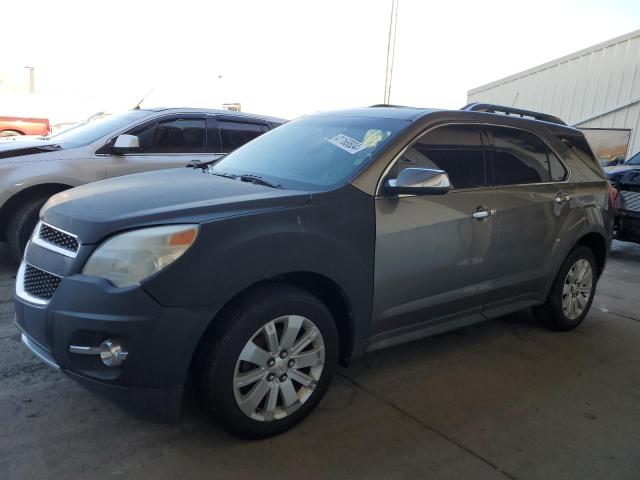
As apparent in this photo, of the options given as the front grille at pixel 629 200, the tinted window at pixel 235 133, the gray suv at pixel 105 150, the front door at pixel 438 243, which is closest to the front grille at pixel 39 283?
the front door at pixel 438 243

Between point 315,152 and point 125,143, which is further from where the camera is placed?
point 125,143

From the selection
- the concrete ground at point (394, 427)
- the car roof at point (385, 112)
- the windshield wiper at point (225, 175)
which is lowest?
the concrete ground at point (394, 427)

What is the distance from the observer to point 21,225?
5.18 meters

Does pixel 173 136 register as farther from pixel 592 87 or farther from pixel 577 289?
pixel 592 87

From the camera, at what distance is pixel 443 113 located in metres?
Result: 3.51

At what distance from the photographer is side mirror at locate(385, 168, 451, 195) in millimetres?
2967

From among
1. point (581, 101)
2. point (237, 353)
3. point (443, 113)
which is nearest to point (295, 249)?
point (237, 353)

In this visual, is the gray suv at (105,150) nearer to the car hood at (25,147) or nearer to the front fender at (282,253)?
the car hood at (25,147)

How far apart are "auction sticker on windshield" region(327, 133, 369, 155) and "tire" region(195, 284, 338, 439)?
1.01 m

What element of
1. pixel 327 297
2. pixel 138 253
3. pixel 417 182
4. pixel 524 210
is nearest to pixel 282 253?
pixel 327 297

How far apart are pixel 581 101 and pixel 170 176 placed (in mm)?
14636

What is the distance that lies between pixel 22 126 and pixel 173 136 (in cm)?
1006

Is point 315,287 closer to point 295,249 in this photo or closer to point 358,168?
point 295,249

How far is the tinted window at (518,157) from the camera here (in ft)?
12.5
